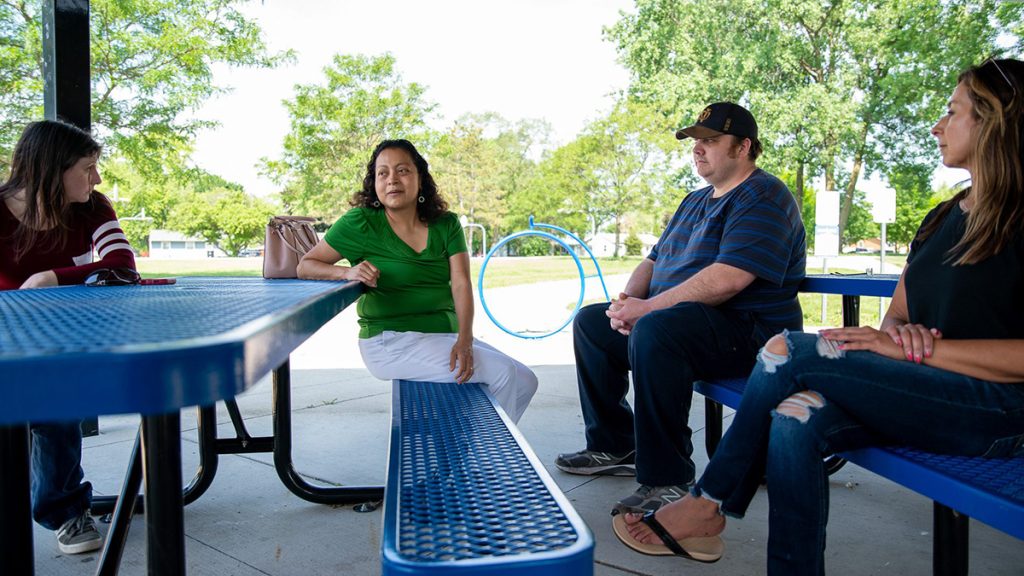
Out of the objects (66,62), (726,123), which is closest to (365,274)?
(726,123)

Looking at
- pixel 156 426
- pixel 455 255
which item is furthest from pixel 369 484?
pixel 156 426

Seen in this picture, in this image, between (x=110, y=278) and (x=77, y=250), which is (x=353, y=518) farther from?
(x=77, y=250)

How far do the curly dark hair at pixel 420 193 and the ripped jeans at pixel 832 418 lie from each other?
1.62m

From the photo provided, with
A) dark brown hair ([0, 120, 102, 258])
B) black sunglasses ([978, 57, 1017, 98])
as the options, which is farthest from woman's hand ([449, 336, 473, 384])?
black sunglasses ([978, 57, 1017, 98])

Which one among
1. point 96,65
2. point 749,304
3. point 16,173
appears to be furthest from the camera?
point 96,65

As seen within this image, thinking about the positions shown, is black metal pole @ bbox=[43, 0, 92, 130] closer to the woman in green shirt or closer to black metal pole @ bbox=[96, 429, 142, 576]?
the woman in green shirt

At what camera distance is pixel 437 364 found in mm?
2699

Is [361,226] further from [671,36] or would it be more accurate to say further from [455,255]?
[671,36]

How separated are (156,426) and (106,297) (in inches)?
23.1

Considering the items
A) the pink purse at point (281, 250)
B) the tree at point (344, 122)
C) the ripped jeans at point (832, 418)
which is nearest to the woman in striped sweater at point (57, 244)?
the pink purse at point (281, 250)

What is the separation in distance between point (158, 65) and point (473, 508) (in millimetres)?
14298

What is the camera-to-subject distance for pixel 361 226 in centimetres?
291

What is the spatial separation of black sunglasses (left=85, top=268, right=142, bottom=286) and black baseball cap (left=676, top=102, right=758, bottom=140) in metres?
2.05

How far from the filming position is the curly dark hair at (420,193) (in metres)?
3.02
